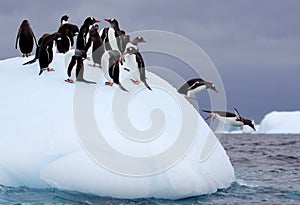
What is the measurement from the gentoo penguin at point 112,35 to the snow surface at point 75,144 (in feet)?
2.56

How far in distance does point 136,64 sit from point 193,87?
7.83ft

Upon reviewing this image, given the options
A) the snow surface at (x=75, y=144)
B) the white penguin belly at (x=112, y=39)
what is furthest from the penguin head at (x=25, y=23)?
the white penguin belly at (x=112, y=39)

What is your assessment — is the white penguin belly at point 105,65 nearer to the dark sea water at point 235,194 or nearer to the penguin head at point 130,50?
the penguin head at point 130,50

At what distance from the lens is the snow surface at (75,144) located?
30.2 feet

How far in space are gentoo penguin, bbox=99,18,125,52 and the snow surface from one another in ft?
2.56

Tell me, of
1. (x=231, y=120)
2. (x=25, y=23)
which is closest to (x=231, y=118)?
(x=231, y=120)

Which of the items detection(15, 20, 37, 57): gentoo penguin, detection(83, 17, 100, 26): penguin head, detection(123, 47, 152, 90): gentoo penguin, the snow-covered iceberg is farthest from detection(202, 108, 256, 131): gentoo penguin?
the snow-covered iceberg

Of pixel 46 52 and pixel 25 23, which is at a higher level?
pixel 25 23

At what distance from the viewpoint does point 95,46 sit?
11.8 metres

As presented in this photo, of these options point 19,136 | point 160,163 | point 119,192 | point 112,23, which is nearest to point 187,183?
point 160,163

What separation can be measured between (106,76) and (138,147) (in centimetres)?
248

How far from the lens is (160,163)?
9672 millimetres

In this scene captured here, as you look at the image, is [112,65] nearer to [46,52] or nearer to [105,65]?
[105,65]

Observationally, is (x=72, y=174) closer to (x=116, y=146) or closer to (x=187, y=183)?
(x=116, y=146)
